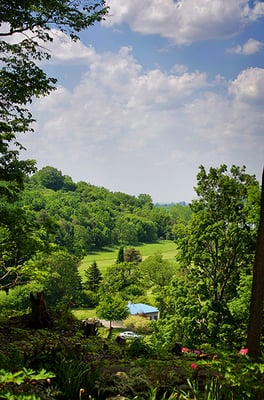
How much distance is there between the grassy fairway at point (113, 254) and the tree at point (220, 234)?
53814 mm

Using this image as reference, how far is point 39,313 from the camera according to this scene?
8.23 m

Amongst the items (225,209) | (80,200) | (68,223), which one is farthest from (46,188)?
(225,209)

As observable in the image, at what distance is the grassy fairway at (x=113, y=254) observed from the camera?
74.3 m

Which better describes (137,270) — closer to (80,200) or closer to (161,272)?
(161,272)

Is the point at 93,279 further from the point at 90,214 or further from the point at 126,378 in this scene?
the point at 126,378

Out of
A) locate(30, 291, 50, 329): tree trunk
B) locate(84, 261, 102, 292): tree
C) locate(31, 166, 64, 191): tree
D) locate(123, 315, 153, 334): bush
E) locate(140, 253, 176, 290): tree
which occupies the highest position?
locate(31, 166, 64, 191): tree

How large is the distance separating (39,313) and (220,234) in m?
8.88

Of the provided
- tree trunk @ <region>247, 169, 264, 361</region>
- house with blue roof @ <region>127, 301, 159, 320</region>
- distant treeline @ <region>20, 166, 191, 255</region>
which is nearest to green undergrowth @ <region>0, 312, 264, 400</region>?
tree trunk @ <region>247, 169, 264, 361</region>

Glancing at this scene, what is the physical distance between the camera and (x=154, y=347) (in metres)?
7.23

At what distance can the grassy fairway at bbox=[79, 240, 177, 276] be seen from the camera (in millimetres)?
74331

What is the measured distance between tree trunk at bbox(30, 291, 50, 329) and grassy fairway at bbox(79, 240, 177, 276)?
61.2m

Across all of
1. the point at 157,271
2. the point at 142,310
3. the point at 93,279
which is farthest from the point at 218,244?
the point at 93,279

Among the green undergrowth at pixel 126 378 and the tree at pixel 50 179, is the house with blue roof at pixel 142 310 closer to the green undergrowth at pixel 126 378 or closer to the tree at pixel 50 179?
the green undergrowth at pixel 126 378

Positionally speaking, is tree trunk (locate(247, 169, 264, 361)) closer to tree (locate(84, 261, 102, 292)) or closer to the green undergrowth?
the green undergrowth
